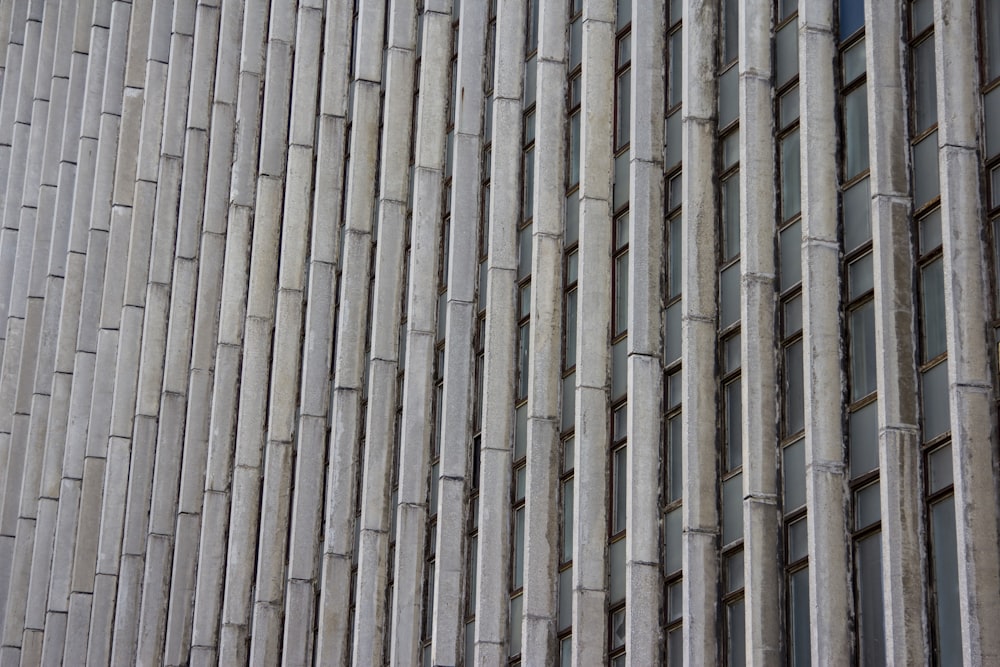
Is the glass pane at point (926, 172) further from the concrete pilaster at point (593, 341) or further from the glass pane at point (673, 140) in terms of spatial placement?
the concrete pilaster at point (593, 341)

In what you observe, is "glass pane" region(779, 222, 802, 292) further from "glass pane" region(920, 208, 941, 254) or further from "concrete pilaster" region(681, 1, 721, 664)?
"glass pane" region(920, 208, 941, 254)

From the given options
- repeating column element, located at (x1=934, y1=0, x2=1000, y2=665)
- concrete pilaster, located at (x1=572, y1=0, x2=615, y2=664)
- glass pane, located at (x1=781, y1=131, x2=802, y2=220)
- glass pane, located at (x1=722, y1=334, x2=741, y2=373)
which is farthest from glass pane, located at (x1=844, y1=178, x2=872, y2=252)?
concrete pilaster, located at (x1=572, y1=0, x2=615, y2=664)

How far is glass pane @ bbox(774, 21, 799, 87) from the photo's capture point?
89.9 ft

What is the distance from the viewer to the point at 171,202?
153ft

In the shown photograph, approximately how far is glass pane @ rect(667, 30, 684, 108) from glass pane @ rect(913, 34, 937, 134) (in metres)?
5.92

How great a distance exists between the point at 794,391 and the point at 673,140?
227 inches

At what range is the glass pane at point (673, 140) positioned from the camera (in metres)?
29.7

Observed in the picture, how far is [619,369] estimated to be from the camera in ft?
98.5

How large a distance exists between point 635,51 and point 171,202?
19487 mm

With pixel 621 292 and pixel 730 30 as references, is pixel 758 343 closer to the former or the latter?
pixel 621 292

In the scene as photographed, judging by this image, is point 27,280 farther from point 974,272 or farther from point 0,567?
point 974,272

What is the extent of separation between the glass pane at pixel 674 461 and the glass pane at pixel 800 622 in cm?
345

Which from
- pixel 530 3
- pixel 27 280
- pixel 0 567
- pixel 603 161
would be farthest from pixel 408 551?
pixel 27 280

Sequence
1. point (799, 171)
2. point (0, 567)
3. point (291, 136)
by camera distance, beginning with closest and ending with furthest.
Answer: point (799, 171)
point (291, 136)
point (0, 567)
